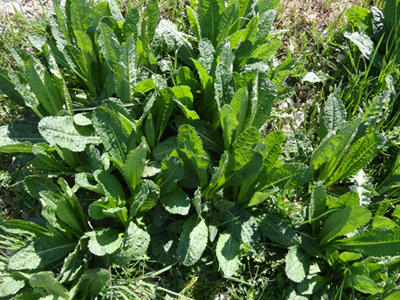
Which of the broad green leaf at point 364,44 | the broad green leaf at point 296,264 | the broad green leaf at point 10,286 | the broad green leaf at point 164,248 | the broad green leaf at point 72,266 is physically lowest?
the broad green leaf at point 296,264

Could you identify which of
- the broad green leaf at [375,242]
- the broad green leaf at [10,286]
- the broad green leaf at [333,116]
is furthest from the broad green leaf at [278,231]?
the broad green leaf at [10,286]

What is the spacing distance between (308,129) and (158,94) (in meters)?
1.29

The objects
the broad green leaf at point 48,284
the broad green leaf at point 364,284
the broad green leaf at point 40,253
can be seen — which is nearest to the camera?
the broad green leaf at point 48,284

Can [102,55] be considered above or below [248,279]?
above

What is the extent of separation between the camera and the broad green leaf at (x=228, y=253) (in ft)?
7.03

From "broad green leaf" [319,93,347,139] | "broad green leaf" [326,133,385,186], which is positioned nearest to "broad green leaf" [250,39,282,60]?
"broad green leaf" [319,93,347,139]

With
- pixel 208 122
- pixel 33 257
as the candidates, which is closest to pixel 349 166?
pixel 208 122

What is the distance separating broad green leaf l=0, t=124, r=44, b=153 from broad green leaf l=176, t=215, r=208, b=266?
1.21m

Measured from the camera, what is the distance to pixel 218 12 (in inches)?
103

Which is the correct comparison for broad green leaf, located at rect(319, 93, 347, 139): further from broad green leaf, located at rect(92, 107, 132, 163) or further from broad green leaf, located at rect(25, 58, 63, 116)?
broad green leaf, located at rect(25, 58, 63, 116)

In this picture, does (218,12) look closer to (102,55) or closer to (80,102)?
(102,55)

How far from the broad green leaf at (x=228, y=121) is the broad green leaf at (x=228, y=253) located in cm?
63

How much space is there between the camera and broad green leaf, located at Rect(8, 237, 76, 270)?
211cm

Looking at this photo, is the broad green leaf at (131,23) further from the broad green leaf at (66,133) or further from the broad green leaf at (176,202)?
the broad green leaf at (176,202)
